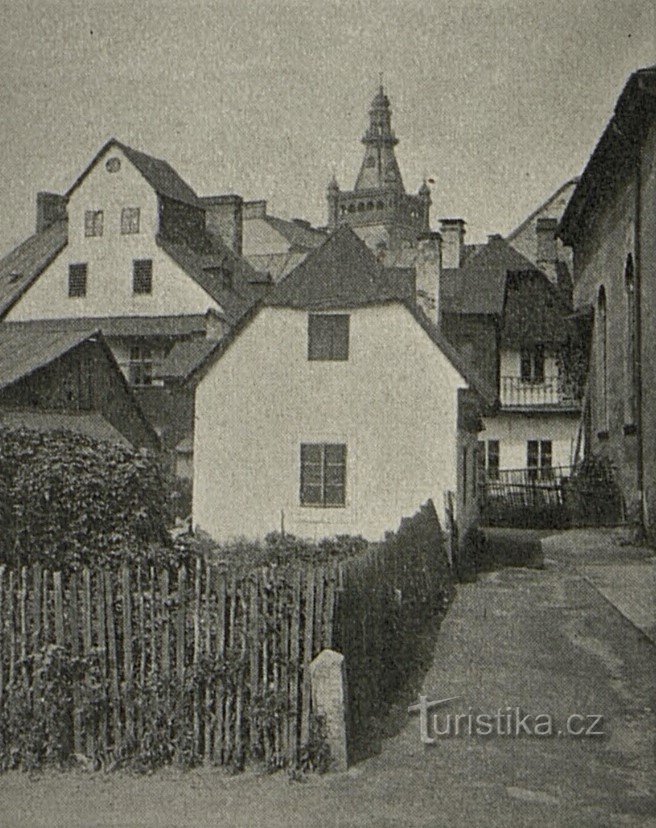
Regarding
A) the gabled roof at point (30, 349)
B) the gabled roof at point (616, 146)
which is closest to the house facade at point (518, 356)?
the gabled roof at point (616, 146)

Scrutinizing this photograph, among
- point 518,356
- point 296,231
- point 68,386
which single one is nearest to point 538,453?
point 518,356

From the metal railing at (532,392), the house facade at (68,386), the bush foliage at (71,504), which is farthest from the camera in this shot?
the metal railing at (532,392)

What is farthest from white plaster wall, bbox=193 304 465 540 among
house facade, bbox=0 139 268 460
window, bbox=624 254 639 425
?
house facade, bbox=0 139 268 460

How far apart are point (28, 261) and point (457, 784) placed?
36645mm

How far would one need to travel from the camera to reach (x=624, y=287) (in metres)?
22.5

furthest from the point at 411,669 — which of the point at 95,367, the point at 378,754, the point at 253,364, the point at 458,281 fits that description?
the point at 458,281

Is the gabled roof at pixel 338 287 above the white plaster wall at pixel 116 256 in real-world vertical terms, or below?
below

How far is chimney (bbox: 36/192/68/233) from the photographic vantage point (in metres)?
42.3

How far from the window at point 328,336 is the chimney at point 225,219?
24.4 m

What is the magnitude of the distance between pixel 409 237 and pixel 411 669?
4397 inches

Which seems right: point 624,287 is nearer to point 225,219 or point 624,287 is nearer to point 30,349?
point 30,349

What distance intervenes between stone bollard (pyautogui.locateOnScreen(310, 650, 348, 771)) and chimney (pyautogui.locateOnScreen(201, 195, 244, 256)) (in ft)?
123

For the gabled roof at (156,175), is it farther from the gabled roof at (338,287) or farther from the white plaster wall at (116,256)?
the gabled roof at (338,287)

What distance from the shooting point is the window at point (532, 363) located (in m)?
36.6
